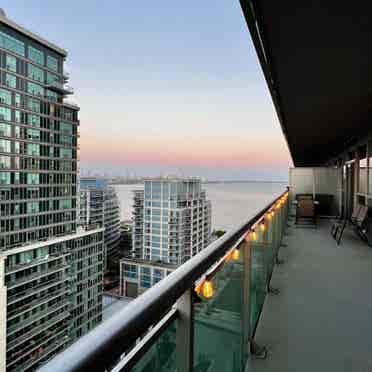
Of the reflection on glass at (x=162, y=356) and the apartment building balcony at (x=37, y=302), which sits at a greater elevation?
the reflection on glass at (x=162, y=356)

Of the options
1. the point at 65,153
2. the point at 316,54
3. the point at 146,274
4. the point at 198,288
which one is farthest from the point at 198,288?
the point at 65,153

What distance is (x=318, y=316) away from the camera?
2.64 meters

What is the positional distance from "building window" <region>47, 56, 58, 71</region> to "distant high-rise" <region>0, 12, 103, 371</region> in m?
0.05

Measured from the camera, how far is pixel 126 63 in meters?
22.5

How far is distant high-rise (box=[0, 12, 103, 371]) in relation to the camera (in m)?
10.2

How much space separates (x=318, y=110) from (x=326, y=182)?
18.3 ft

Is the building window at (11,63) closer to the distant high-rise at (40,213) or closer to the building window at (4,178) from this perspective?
the distant high-rise at (40,213)

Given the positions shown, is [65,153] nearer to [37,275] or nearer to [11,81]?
[11,81]

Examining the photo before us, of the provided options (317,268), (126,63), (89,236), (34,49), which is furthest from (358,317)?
(126,63)

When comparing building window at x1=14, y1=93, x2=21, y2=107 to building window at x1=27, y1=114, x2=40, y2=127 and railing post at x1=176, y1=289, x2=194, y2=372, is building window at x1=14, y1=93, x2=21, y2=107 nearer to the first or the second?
building window at x1=27, y1=114, x2=40, y2=127

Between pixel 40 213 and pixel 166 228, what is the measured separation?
5.64 meters

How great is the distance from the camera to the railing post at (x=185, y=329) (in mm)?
838

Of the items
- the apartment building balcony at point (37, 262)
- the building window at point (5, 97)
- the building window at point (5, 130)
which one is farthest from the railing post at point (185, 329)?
the building window at point (5, 97)

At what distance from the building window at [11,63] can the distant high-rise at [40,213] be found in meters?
0.04
